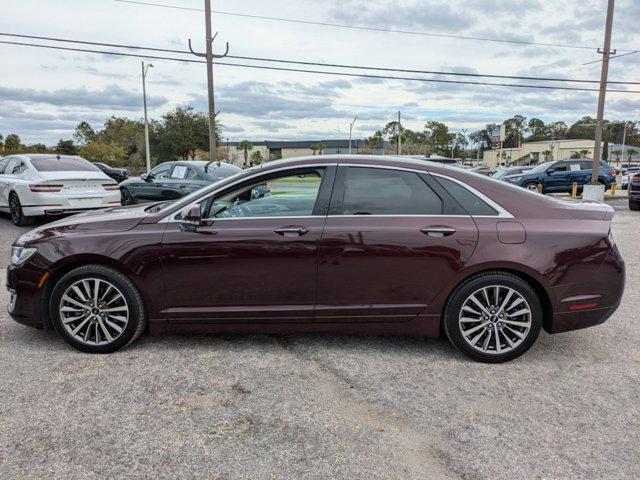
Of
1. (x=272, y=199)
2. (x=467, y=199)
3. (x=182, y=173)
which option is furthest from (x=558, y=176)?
(x=272, y=199)

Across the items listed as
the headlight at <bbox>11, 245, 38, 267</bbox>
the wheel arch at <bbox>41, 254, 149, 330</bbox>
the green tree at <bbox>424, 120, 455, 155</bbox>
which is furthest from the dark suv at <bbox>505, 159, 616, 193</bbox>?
the green tree at <bbox>424, 120, 455, 155</bbox>

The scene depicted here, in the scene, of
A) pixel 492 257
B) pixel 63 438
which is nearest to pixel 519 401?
pixel 492 257

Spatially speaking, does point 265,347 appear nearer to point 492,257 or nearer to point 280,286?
point 280,286

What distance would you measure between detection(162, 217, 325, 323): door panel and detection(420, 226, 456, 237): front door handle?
0.79 m

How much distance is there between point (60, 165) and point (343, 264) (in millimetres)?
8871

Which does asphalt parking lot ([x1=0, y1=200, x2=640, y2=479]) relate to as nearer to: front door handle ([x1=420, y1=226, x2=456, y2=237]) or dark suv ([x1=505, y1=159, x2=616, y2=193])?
front door handle ([x1=420, y1=226, x2=456, y2=237])

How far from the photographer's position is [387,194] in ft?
12.3

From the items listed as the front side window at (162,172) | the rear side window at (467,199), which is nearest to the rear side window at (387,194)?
the rear side window at (467,199)

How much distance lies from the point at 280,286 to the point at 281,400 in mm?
881

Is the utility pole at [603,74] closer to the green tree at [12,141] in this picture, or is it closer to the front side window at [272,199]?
the front side window at [272,199]

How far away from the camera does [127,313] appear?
3.74 meters

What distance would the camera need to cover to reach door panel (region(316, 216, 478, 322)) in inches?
141

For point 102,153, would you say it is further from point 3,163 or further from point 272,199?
point 272,199

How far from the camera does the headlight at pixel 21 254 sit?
3809 millimetres
